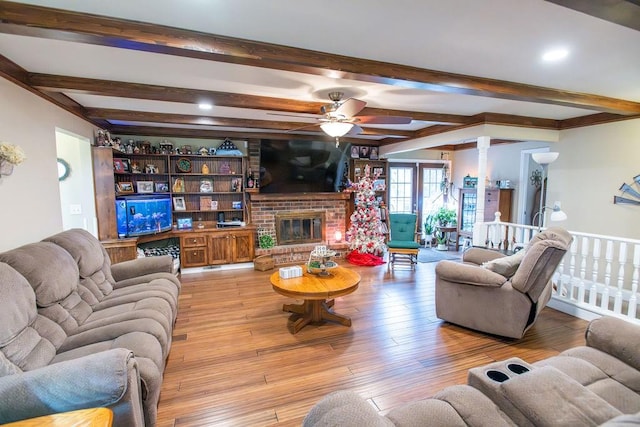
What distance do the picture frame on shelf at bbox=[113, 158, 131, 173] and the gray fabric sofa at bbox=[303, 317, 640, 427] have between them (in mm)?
5091

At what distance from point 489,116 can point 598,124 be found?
5.43 ft

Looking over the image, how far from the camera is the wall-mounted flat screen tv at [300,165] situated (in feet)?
18.8

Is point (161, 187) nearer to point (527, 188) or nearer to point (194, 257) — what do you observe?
point (194, 257)

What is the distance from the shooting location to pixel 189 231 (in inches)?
209

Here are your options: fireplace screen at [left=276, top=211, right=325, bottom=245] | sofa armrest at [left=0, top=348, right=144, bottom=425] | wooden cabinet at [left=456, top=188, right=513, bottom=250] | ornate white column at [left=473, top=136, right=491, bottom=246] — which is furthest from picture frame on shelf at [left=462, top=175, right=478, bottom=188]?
sofa armrest at [left=0, top=348, right=144, bottom=425]

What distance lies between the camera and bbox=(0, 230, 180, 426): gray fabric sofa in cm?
140

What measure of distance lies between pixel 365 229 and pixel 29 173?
4969 mm

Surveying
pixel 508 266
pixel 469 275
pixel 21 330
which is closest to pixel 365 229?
pixel 469 275

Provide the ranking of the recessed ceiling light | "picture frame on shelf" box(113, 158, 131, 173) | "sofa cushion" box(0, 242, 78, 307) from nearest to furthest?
"sofa cushion" box(0, 242, 78, 307) → the recessed ceiling light → "picture frame on shelf" box(113, 158, 131, 173)

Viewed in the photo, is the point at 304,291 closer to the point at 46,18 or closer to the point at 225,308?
the point at 225,308

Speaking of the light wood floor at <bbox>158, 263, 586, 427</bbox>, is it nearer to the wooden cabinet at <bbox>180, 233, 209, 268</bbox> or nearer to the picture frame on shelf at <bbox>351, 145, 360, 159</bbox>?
the wooden cabinet at <bbox>180, 233, 209, 268</bbox>

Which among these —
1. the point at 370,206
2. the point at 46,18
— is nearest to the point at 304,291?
the point at 46,18

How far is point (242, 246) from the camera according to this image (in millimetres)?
5645

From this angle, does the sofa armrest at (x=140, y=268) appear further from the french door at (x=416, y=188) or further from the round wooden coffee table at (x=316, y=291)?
the french door at (x=416, y=188)
